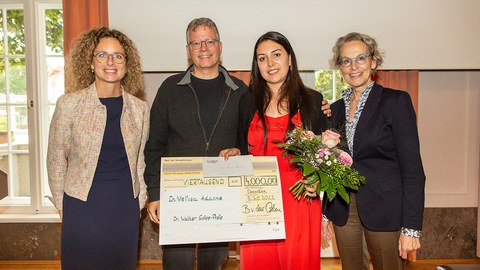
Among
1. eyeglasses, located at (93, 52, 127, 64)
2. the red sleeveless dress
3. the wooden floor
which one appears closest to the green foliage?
the wooden floor

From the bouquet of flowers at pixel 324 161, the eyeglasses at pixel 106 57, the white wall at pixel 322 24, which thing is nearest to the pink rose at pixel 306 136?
the bouquet of flowers at pixel 324 161

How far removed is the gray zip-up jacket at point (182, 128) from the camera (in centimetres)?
235

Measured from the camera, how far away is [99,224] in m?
2.09

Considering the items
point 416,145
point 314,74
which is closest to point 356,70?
point 416,145

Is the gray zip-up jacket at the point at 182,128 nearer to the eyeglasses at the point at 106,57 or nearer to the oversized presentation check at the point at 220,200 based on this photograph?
the oversized presentation check at the point at 220,200

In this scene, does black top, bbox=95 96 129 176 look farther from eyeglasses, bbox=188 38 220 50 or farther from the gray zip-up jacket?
eyeglasses, bbox=188 38 220 50

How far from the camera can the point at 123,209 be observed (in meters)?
2.14

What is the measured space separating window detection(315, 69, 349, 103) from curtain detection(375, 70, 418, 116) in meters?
0.40

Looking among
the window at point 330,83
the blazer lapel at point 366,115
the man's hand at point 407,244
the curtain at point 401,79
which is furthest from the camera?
the window at point 330,83

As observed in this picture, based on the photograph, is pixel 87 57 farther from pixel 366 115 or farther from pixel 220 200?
pixel 366 115

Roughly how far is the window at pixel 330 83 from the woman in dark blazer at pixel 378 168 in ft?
6.35

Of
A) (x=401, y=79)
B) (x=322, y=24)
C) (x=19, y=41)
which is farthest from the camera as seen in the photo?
(x=19, y=41)

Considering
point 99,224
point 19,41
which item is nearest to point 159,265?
point 99,224

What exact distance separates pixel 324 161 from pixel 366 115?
427 mm
